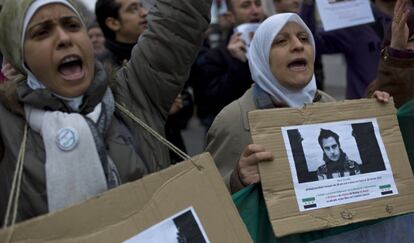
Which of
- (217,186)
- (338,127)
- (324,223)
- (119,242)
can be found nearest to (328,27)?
(338,127)

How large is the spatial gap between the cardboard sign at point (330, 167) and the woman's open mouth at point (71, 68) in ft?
1.98

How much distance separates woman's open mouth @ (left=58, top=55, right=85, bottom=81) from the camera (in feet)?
6.40

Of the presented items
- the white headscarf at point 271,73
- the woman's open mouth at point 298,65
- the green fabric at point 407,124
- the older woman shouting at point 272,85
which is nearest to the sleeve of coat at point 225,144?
the older woman shouting at point 272,85

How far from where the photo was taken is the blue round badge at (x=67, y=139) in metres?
1.86

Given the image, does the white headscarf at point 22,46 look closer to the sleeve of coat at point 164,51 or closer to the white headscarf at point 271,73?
the sleeve of coat at point 164,51

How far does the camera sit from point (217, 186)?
1936 mm

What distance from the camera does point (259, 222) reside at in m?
2.38

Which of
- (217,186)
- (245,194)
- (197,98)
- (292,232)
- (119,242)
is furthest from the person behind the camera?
(197,98)

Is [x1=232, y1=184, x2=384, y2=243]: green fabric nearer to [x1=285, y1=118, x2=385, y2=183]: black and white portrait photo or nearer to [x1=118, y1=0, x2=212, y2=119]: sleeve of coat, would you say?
[x1=285, y1=118, x2=385, y2=183]: black and white portrait photo

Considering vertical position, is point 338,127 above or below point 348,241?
above

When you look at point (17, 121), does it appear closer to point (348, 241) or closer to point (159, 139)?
point (159, 139)

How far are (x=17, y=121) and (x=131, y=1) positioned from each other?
2.50m

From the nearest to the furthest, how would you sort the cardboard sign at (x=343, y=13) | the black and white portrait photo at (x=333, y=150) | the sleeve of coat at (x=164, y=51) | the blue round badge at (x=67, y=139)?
the blue round badge at (x=67, y=139), the sleeve of coat at (x=164, y=51), the black and white portrait photo at (x=333, y=150), the cardboard sign at (x=343, y=13)

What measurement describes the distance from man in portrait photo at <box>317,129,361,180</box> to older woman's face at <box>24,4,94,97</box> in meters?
0.84
